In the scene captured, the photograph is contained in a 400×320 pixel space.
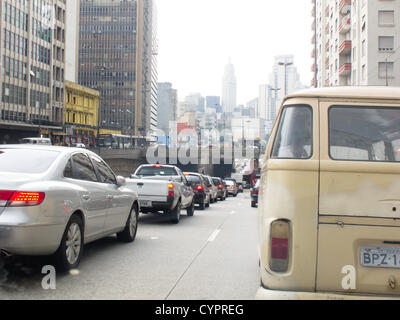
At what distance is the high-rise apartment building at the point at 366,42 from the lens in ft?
141

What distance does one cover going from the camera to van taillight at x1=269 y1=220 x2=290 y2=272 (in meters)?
3.62

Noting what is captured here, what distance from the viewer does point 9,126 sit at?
2140 inches

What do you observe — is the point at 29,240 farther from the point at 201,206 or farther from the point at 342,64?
the point at 342,64

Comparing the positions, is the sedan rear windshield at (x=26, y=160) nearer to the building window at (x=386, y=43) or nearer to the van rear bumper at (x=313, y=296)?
the van rear bumper at (x=313, y=296)

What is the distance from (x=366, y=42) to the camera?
44000mm

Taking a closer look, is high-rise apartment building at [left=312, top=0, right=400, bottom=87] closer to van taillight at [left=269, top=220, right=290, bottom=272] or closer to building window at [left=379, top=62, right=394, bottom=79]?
building window at [left=379, top=62, right=394, bottom=79]

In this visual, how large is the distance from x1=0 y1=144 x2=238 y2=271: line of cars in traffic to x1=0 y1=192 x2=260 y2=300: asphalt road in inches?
13.7

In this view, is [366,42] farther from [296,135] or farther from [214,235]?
[296,135]

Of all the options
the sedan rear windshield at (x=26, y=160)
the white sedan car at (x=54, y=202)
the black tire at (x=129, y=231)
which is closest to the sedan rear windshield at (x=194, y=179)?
the black tire at (x=129, y=231)

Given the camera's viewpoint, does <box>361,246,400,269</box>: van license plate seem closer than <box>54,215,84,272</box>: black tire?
Yes

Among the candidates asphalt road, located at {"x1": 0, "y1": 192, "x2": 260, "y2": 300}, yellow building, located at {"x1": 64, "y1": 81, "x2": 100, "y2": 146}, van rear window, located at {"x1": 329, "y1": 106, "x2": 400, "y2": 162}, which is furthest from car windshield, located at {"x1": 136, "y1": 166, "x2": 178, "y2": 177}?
yellow building, located at {"x1": 64, "y1": 81, "x2": 100, "y2": 146}

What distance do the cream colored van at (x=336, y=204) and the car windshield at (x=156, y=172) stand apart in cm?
1065

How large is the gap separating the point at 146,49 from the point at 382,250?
487ft

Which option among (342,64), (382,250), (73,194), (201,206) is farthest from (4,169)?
(342,64)
